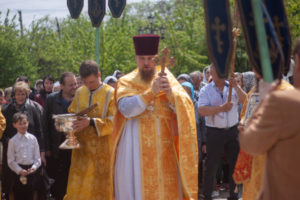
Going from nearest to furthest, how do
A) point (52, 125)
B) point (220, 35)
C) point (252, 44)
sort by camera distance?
1. point (252, 44)
2. point (220, 35)
3. point (52, 125)

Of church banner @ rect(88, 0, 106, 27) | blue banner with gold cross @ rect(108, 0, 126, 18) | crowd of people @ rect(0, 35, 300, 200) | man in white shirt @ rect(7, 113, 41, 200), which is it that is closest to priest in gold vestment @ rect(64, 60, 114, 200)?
crowd of people @ rect(0, 35, 300, 200)

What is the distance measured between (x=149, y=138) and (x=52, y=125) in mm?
2582

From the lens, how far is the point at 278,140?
338 centimetres

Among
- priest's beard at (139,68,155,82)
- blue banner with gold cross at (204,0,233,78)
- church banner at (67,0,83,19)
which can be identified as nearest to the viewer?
blue banner with gold cross at (204,0,233,78)

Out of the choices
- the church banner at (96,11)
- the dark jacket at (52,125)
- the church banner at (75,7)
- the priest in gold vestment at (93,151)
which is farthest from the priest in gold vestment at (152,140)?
the church banner at (75,7)

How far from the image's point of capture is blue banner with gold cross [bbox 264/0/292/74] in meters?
3.97

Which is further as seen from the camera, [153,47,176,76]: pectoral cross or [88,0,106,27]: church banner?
[88,0,106,27]: church banner

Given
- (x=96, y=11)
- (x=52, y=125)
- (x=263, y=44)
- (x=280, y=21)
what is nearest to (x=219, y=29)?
(x=280, y=21)

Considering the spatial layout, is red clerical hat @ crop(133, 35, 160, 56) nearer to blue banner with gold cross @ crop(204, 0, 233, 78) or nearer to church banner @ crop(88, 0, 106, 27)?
blue banner with gold cross @ crop(204, 0, 233, 78)

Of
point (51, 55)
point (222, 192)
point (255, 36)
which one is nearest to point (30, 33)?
point (51, 55)

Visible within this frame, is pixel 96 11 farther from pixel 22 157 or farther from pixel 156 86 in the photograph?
pixel 156 86

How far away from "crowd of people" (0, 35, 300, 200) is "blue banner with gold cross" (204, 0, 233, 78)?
245 mm

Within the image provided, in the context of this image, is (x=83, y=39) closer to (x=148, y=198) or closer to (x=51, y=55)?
(x=51, y=55)

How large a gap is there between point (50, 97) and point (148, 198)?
9.30ft
